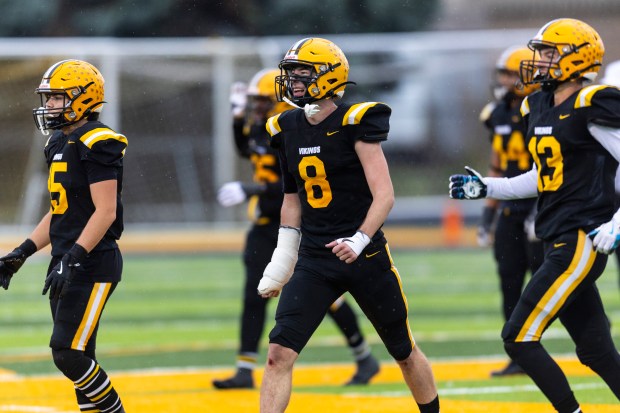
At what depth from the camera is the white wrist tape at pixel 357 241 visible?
16.9ft

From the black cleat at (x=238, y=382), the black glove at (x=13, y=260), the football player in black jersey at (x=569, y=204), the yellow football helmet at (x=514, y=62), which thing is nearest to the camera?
the football player in black jersey at (x=569, y=204)

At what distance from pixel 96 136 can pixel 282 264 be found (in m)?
1.06

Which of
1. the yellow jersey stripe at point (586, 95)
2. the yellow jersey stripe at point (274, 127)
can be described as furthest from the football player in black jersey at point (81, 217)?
the yellow jersey stripe at point (586, 95)

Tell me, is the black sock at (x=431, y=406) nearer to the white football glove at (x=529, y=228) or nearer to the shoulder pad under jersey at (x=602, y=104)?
the shoulder pad under jersey at (x=602, y=104)

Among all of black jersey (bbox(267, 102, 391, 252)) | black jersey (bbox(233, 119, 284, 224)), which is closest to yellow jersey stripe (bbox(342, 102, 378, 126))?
black jersey (bbox(267, 102, 391, 252))

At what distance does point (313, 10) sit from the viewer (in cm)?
2684

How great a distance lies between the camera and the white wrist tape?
5.16m

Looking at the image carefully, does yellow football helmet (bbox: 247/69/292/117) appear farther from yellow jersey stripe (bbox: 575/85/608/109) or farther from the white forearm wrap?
yellow jersey stripe (bbox: 575/85/608/109)

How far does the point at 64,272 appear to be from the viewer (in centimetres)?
540

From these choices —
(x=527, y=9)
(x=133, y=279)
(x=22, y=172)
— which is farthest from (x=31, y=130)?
(x=527, y=9)

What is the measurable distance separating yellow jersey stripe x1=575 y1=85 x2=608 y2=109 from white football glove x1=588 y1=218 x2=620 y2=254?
0.54 meters

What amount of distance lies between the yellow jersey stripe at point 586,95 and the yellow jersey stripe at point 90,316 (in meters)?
2.37

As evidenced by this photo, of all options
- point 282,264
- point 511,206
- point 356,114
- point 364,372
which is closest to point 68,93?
point 282,264

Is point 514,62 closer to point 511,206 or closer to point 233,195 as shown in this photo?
point 511,206
